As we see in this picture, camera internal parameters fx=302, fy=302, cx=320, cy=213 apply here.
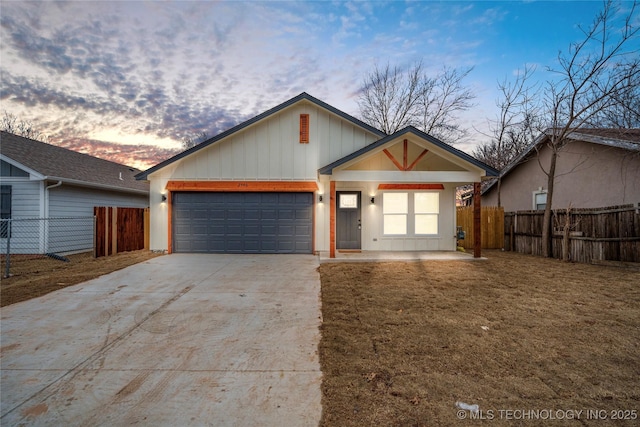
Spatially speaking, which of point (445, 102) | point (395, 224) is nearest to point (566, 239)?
point (395, 224)

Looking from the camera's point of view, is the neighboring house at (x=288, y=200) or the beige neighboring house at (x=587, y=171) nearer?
the beige neighboring house at (x=587, y=171)

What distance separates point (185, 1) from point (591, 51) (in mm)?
13382

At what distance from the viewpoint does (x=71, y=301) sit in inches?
217

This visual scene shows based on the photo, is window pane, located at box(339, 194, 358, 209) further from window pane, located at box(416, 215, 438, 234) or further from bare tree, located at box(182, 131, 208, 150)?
bare tree, located at box(182, 131, 208, 150)

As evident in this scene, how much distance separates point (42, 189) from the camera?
35.5 ft

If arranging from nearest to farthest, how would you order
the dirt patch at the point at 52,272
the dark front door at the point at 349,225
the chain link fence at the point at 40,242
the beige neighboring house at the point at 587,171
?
the dirt patch at the point at 52,272 → the chain link fence at the point at 40,242 → the beige neighboring house at the point at 587,171 → the dark front door at the point at 349,225

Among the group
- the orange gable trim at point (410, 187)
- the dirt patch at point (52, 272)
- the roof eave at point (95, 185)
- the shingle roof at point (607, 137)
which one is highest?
the shingle roof at point (607, 137)

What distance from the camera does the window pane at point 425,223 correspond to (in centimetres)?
1155

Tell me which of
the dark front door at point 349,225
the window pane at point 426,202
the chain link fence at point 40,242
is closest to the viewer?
the chain link fence at point 40,242

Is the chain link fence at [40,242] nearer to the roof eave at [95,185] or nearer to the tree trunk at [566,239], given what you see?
the roof eave at [95,185]

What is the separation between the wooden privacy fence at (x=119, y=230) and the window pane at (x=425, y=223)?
35.5ft

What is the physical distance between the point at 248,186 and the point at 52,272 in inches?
240

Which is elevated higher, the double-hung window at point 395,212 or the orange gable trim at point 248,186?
the orange gable trim at point 248,186

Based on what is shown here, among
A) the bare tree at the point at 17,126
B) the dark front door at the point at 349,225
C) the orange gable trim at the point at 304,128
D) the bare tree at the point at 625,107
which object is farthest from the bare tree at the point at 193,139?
the bare tree at the point at 625,107
